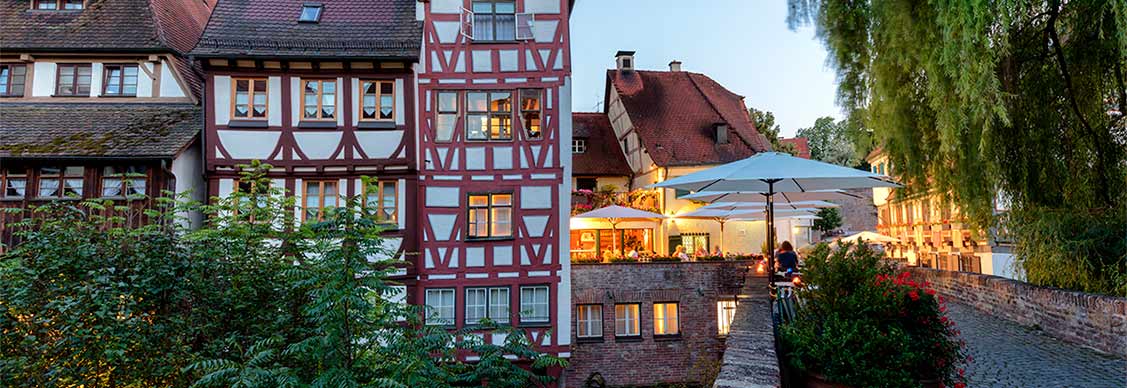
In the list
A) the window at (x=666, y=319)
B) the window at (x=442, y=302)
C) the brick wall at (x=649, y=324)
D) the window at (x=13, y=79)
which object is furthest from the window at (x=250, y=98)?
the window at (x=666, y=319)

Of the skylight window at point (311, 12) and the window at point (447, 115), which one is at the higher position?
the skylight window at point (311, 12)

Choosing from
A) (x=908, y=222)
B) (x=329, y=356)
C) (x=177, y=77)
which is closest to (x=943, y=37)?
(x=329, y=356)

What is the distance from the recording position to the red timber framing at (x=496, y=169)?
479 inches

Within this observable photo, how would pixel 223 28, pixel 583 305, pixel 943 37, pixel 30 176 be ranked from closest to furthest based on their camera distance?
pixel 943 37 < pixel 30 176 < pixel 223 28 < pixel 583 305

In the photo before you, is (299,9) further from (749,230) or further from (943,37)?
(749,230)

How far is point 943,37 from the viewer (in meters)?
7.47

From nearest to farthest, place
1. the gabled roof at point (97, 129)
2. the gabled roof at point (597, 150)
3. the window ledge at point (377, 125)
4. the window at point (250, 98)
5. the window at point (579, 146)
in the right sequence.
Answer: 1. the gabled roof at point (97, 129)
2. the window at point (250, 98)
3. the window ledge at point (377, 125)
4. the gabled roof at point (597, 150)
5. the window at point (579, 146)

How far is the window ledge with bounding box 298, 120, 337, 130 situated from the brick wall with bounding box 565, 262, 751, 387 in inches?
261

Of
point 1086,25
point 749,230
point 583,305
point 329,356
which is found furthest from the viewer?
point 749,230

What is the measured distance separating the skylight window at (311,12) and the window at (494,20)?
3.47 m

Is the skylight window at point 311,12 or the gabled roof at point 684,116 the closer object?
the skylight window at point 311,12

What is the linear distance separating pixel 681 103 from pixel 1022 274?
15.1 metres

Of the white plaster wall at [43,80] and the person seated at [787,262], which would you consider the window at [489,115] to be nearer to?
the person seated at [787,262]

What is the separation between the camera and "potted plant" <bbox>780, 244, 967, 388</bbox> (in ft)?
14.5
